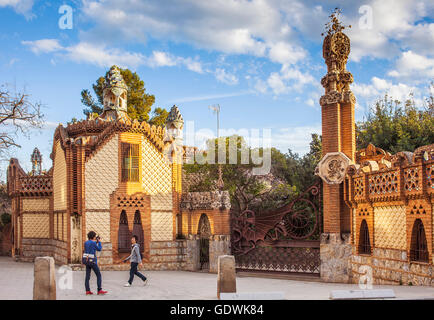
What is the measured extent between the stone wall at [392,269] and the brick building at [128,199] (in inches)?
228

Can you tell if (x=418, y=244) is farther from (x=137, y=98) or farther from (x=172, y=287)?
(x=137, y=98)

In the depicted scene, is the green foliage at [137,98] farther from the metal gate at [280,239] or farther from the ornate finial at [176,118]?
the metal gate at [280,239]

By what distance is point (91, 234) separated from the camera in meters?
12.1

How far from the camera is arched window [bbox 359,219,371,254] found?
15562mm

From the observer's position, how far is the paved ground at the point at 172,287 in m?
11.7

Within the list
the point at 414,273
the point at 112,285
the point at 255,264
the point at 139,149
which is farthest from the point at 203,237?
the point at 414,273

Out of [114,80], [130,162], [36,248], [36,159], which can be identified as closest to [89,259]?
[130,162]

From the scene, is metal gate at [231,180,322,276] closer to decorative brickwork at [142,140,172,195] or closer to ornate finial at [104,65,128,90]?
decorative brickwork at [142,140,172,195]

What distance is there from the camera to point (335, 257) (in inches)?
645

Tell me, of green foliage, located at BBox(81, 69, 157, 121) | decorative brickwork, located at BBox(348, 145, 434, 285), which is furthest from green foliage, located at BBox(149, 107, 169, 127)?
decorative brickwork, located at BBox(348, 145, 434, 285)

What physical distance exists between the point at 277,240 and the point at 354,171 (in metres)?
3.94

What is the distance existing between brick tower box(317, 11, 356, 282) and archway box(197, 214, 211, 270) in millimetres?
6083

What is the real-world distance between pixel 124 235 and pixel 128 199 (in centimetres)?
148
